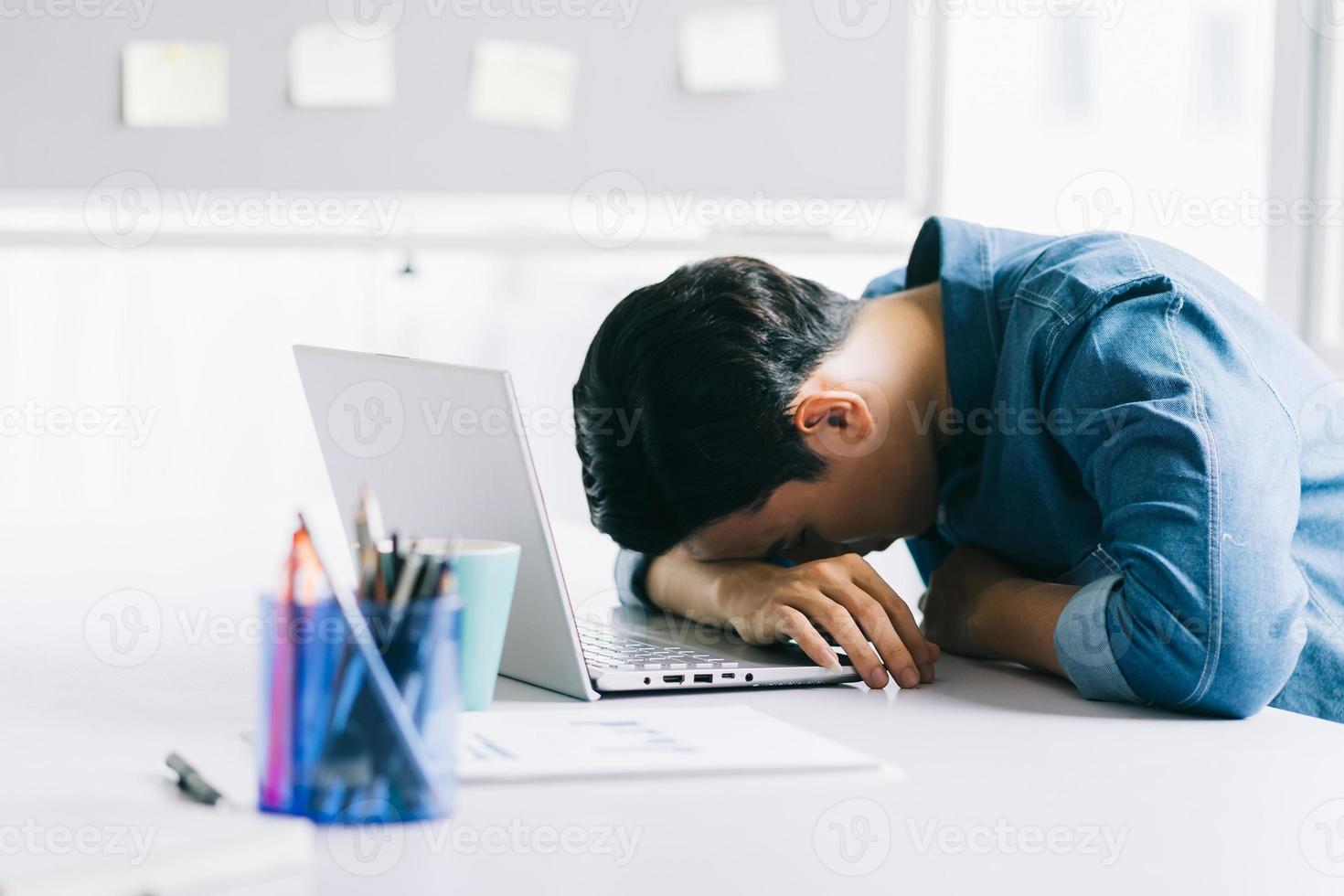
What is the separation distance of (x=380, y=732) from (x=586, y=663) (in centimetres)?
35

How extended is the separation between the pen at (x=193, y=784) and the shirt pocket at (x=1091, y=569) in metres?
0.67

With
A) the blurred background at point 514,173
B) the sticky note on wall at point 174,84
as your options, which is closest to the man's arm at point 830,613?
the blurred background at point 514,173

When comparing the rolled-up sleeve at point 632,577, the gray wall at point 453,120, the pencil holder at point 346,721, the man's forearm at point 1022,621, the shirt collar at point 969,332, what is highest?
the gray wall at point 453,120

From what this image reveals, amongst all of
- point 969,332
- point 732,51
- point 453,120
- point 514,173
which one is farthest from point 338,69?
point 969,332

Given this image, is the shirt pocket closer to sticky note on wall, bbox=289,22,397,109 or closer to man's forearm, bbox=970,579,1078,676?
man's forearm, bbox=970,579,1078,676

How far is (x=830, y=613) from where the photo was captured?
3.05ft

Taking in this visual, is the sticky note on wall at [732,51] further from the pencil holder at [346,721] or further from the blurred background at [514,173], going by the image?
the pencil holder at [346,721]

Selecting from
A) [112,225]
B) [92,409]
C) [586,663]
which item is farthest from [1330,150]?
[92,409]

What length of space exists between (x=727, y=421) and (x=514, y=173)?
130 cm

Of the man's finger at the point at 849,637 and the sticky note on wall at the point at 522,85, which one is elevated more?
the sticky note on wall at the point at 522,85

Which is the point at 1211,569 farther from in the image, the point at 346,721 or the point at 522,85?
the point at 522,85

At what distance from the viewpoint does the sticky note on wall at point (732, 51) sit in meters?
2.24

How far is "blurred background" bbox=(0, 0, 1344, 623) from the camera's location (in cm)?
213

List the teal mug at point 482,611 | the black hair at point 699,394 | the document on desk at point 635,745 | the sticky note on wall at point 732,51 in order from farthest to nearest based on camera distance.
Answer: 1. the sticky note on wall at point 732,51
2. the black hair at point 699,394
3. the teal mug at point 482,611
4. the document on desk at point 635,745
